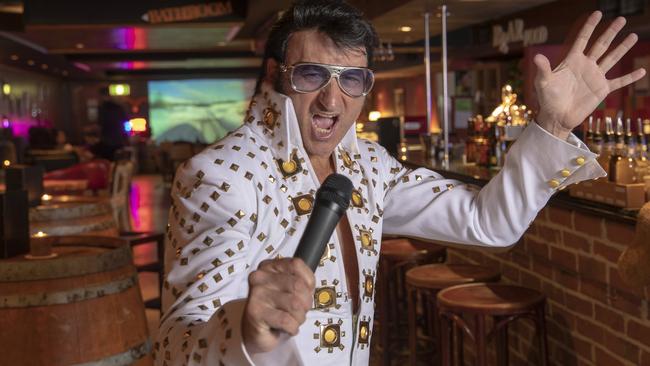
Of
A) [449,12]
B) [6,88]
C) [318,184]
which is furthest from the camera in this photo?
[6,88]

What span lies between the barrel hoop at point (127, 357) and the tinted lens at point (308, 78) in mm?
1577

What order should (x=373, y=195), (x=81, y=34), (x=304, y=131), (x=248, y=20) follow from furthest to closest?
1. (x=81, y=34)
2. (x=248, y=20)
3. (x=373, y=195)
4. (x=304, y=131)

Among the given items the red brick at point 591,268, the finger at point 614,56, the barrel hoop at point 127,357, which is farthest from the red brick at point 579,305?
the finger at point 614,56

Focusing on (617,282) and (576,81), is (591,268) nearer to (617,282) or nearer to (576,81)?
(617,282)

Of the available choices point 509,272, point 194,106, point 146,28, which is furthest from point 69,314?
point 194,106

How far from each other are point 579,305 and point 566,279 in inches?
5.9

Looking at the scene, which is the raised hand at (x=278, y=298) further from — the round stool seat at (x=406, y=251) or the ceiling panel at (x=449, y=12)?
the ceiling panel at (x=449, y=12)

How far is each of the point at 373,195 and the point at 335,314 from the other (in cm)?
31

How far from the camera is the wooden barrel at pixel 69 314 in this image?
9.64 ft

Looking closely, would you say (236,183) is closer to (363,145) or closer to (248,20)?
(363,145)

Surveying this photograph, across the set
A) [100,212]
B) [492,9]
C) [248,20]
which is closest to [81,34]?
[248,20]

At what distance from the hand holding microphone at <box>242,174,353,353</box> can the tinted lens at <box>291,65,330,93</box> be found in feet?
2.01

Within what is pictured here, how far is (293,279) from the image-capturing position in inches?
45.4

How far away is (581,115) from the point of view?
5.92 feet
